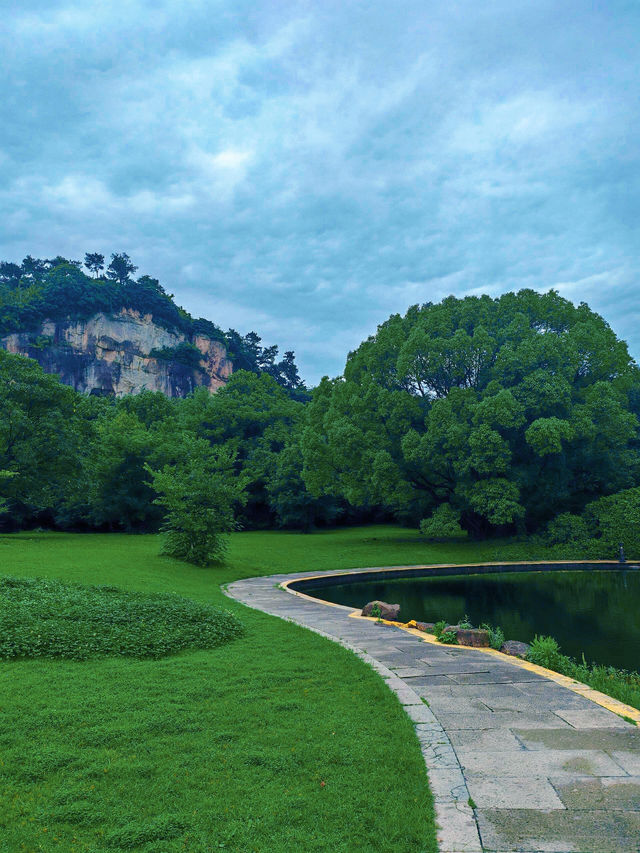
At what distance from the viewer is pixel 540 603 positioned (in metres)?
14.4

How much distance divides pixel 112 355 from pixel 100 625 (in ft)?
248

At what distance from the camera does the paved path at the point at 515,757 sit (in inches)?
120

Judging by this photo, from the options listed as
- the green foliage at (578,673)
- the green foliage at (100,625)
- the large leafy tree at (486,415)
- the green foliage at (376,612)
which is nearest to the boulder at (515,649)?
the green foliage at (578,673)

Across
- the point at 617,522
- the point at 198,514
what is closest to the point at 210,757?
the point at 198,514

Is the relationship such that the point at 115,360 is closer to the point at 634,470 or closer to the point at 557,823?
the point at 634,470

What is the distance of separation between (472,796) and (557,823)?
507 millimetres

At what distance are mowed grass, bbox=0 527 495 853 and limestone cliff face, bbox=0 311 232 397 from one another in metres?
68.9

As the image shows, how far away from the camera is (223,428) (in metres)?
43.9

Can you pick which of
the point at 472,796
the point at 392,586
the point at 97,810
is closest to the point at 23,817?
the point at 97,810

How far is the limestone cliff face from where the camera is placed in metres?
72.9

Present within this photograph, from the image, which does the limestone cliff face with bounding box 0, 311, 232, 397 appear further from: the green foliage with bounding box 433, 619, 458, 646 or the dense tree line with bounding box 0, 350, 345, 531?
the green foliage with bounding box 433, 619, 458, 646

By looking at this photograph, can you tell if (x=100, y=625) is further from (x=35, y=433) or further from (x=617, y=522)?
(x=617, y=522)

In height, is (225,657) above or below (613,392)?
below

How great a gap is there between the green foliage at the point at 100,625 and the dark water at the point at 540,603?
223 inches
